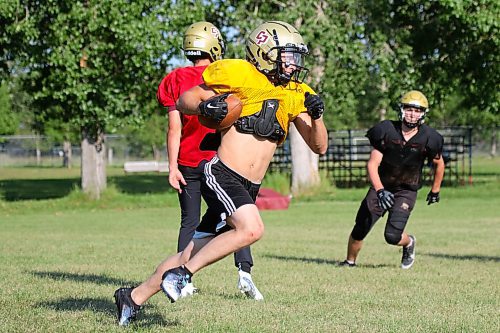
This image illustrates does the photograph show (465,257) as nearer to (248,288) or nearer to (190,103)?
(248,288)

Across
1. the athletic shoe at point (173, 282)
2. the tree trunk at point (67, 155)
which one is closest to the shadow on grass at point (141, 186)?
the tree trunk at point (67, 155)

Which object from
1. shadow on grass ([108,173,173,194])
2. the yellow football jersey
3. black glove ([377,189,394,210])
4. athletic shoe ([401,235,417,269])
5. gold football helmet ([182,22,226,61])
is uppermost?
gold football helmet ([182,22,226,61])

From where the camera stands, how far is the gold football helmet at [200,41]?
7379 mm

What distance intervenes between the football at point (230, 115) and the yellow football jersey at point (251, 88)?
123mm

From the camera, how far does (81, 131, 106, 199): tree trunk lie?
1055 inches

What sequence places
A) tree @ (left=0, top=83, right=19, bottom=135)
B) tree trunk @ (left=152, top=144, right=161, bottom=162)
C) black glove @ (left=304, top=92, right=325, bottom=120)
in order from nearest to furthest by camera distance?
black glove @ (left=304, top=92, right=325, bottom=120) → tree @ (left=0, top=83, right=19, bottom=135) → tree trunk @ (left=152, top=144, right=161, bottom=162)

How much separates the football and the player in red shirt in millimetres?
1637

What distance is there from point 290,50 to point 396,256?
21.5ft

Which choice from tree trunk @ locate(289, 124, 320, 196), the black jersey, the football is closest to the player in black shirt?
the black jersey

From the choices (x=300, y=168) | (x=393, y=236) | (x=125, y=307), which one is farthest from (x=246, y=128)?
(x=300, y=168)

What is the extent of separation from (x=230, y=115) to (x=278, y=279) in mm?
3667

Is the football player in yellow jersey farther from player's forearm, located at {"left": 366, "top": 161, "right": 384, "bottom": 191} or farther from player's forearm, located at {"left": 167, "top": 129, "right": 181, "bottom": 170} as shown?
player's forearm, located at {"left": 366, "top": 161, "right": 384, "bottom": 191}

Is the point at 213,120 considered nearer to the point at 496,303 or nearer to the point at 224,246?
the point at 224,246

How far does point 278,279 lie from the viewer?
8805mm
